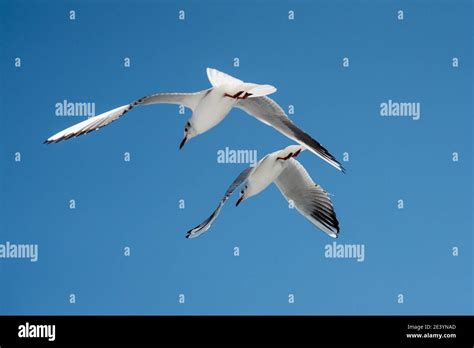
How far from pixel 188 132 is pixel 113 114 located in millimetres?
465

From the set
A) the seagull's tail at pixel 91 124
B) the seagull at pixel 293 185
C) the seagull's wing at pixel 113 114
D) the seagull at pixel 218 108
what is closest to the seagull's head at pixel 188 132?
the seagull at pixel 218 108

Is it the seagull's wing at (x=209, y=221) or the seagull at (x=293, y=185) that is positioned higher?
the seagull at (x=293, y=185)

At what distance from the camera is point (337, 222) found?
3633 mm

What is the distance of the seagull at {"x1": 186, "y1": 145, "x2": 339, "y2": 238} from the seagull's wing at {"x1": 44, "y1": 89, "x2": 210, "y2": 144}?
0.46 metres

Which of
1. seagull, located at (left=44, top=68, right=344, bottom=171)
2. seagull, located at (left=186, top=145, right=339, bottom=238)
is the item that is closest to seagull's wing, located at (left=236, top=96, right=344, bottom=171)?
seagull, located at (left=44, top=68, right=344, bottom=171)

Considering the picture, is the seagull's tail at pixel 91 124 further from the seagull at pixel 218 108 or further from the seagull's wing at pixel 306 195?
the seagull's wing at pixel 306 195

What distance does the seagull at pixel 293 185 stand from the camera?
339 cm

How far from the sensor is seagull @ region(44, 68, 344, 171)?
9.27 feet

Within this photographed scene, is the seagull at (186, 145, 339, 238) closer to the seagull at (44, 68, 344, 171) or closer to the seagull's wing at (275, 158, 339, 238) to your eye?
the seagull's wing at (275, 158, 339, 238)

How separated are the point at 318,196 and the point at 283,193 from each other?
163 millimetres
